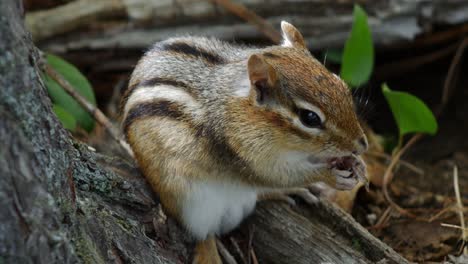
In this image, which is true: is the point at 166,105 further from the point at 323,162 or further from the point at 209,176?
the point at 323,162

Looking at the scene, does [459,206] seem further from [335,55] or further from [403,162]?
[335,55]

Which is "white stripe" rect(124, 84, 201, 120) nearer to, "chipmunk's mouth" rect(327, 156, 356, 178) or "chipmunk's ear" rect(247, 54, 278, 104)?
"chipmunk's ear" rect(247, 54, 278, 104)

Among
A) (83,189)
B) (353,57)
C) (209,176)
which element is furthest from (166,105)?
(353,57)

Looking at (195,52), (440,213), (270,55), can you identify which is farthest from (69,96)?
(440,213)

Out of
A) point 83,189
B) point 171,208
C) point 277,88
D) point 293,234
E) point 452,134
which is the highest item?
point 277,88

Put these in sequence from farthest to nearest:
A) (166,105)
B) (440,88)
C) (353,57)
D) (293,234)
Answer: (440,88)
(353,57)
(293,234)
(166,105)

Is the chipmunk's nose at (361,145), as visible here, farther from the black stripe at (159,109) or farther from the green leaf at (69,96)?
the green leaf at (69,96)

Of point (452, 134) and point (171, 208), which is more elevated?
point (171, 208)
